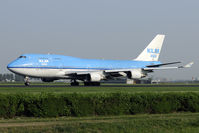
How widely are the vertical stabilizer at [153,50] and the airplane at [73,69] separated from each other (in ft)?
13.4

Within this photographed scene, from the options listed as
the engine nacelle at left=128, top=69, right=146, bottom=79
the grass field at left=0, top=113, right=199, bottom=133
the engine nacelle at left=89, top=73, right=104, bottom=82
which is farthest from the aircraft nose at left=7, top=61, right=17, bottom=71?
the grass field at left=0, top=113, right=199, bottom=133

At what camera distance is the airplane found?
57344mm

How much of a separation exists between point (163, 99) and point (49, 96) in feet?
27.7

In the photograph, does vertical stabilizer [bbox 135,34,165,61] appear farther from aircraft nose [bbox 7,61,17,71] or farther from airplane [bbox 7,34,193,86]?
aircraft nose [bbox 7,61,17,71]

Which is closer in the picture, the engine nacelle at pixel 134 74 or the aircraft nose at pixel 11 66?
the aircraft nose at pixel 11 66

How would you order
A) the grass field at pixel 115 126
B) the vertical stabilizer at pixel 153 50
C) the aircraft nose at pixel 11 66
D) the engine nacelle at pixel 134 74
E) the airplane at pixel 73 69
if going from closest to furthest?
the grass field at pixel 115 126, the aircraft nose at pixel 11 66, the airplane at pixel 73 69, the engine nacelle at pixel 134 74, the vertical stabilizer at pixel 153 50

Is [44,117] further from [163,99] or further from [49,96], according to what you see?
[163,99]

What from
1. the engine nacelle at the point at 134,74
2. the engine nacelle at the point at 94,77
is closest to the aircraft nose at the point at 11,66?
the engine nacelle at the point at 94,77

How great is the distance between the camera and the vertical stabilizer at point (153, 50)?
74875 millimetres

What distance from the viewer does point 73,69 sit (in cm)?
6200

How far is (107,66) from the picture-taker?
221 ft

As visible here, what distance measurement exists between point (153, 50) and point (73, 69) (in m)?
21.9

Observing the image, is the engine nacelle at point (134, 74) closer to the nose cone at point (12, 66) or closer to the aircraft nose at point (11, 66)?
the nose cone at point (12, 66)

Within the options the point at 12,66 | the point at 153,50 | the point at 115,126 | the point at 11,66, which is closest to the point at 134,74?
the point at 153,50
